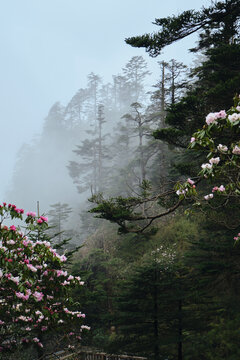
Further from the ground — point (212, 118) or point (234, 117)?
point (212, 118)

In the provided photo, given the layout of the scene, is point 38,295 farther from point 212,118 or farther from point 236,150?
point 212,118

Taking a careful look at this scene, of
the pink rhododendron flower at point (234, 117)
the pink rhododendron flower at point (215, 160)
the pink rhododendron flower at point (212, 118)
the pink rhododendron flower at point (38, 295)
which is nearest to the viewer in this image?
the pink rhododendron flower at point (234, 117)

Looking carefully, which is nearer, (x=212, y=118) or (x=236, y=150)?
(x=212, y=118)

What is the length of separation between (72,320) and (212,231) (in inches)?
190

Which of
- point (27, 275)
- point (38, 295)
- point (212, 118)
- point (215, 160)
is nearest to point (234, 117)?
point (212, 118)

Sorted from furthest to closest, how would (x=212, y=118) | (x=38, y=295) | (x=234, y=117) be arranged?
(x=38, y=295) → (x=212, y=118) → (x=234, y=117)

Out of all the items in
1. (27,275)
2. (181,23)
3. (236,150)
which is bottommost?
(27,275)

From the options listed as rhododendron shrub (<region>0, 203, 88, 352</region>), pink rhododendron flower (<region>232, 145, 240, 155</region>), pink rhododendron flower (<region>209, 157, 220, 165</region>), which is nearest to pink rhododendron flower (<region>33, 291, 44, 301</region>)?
rhododendron shrub (<region>0, 203, 88, 352</region>)

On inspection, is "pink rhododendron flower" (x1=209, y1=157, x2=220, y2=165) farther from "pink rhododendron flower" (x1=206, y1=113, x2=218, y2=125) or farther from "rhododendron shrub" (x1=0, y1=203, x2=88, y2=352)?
"rhododendron shrub" (x1=0, y1=203, x2=88, y2=352)

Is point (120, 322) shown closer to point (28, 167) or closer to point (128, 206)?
point (128, 206)

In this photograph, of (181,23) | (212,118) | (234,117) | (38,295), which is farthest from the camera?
(181,23)

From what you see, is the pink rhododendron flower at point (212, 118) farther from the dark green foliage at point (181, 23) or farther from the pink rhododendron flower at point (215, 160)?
the dark green foliage at point (181, 23)

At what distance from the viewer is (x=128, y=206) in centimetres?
766

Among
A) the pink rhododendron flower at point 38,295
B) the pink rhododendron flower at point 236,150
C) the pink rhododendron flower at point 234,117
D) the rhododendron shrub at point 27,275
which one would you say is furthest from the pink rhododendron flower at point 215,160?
the pink rhododendron flower at point 38,295
